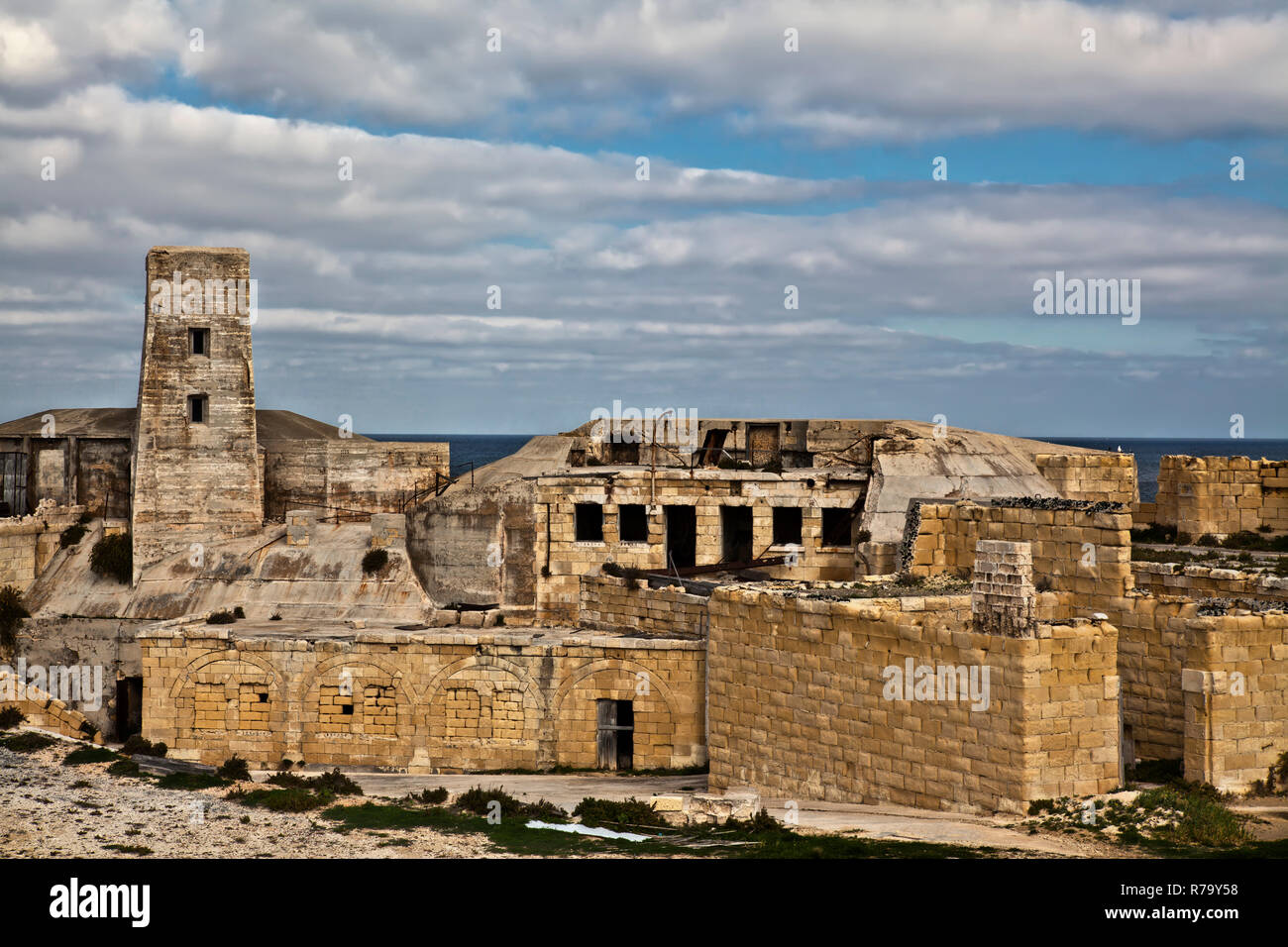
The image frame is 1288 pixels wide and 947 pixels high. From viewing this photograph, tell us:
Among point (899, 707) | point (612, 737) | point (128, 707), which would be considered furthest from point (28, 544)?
point (899, 707)

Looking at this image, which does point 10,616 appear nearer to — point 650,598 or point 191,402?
point 191,402

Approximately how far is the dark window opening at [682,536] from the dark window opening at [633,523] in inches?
23.7

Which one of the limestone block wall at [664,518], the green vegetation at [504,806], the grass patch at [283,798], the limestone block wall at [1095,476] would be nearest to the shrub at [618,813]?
the green vegetation at [504,806]

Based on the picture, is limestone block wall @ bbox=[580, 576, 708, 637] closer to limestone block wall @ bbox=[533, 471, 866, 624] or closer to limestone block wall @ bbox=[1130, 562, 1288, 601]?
limestone block wall @ bbox=[533, 471, 866, 624]

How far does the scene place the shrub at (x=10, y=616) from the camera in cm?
3153

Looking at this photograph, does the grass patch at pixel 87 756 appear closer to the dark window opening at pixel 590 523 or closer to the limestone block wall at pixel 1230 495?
the dark window opening at pixel 590 523

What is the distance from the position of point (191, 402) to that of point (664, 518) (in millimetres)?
13364

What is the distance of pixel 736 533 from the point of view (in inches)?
1168

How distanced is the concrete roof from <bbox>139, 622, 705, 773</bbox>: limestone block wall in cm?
1296

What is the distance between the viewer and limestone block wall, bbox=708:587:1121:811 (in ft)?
49.3

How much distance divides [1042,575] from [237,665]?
1424 centimetres
